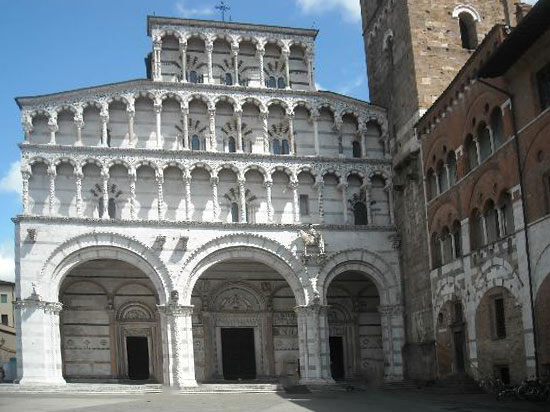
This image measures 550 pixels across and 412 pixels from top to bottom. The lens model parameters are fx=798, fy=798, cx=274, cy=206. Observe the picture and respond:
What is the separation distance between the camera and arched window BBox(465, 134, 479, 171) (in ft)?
80.4

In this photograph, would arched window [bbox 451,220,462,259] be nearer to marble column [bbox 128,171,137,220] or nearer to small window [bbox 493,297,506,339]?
small window [bbox 493,297,506,339]

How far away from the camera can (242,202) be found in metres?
29.4

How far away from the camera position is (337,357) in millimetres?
32281

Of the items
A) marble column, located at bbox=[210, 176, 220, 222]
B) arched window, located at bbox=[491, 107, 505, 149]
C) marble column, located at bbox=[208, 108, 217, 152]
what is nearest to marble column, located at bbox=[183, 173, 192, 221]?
marble column, located at bbox=[210, 176, 220, 222]

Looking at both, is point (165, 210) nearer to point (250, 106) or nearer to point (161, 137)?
point (161, 137)

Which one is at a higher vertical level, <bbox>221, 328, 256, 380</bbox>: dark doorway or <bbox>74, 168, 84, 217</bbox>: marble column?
<bbox>74, 168, 84, 217</bbox>: marble column

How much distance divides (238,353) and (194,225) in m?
6.12

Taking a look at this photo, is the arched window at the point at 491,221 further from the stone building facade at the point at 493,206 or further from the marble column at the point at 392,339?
the marble column at the point at 392,339

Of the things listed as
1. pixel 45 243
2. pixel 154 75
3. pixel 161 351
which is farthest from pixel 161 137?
pixel 161 351

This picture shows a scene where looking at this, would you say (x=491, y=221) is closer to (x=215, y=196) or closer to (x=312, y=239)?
(x=312, y=239)

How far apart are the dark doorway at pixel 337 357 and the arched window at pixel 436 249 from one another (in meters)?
6.50

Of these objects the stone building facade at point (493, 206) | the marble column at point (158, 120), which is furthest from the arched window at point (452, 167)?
the marble column at point (158, 120)

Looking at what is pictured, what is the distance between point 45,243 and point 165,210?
433 cm

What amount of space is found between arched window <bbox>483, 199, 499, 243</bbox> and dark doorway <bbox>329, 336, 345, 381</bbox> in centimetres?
1054
